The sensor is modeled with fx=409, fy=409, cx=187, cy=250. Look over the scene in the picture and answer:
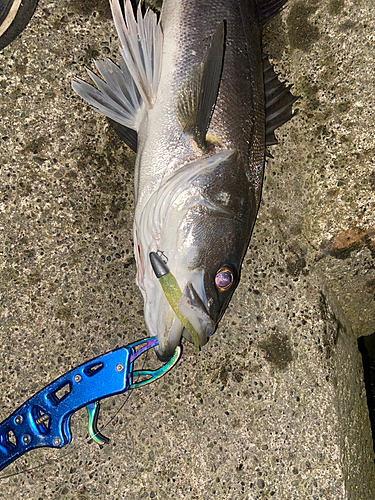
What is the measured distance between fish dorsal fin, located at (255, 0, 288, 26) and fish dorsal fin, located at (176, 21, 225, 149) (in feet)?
1.46

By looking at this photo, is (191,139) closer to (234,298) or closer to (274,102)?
(274,102)

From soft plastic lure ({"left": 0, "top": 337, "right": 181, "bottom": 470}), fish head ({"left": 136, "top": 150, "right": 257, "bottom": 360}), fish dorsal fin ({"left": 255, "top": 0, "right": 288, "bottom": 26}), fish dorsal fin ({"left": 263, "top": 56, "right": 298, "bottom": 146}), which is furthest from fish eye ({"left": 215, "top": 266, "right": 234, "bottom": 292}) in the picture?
fish dorsal fin ({"left": 255, "top": 0, "right": 288, "bottom": 26})

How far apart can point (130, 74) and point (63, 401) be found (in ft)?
5.56

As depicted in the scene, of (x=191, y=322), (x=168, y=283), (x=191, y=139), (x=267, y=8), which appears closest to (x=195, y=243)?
(x=168, y=283)

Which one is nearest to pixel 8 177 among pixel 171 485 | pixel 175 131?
pixel 175 131

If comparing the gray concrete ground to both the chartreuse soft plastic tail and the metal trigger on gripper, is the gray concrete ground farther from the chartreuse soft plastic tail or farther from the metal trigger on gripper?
the chartreuse soft plastic tail

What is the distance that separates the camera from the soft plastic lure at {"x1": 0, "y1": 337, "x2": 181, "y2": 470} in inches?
79.1

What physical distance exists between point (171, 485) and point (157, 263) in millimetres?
1279

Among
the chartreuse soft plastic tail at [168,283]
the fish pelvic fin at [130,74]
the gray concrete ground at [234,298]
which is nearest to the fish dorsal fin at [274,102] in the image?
the gray concrete ground at [234,298]

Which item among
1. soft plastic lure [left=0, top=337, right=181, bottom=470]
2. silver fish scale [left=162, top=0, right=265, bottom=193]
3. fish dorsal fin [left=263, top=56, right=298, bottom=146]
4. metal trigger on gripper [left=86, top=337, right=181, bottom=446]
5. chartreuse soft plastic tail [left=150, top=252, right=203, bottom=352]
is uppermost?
silver fish scale [left=162, top=0, right=265, bottom=193]

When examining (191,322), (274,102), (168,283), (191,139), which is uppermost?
(191,139)

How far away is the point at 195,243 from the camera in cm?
188

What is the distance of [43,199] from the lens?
223cm

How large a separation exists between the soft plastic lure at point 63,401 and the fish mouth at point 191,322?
0.76 feet
